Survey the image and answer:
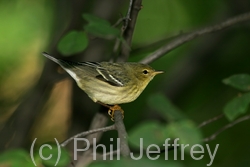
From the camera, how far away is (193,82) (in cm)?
563

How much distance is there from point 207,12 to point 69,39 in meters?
3.19

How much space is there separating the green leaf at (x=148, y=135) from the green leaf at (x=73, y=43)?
Result: 1.81 m

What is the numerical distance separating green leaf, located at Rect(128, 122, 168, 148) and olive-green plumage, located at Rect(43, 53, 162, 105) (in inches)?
107

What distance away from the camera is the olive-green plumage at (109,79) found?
177 inches

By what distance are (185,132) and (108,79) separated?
9.57 ft

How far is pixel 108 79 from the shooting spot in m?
4.59

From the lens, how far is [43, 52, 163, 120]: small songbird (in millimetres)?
4492

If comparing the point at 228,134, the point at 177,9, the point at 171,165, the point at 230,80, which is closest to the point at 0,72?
the point at 177,9

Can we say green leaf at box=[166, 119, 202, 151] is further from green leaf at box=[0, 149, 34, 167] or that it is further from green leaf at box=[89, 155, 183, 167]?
green leaf at box=[0, 149, 34, 167]

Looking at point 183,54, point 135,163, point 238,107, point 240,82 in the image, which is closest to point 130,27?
point 240,82

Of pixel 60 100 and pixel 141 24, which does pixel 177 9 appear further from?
pixel 60 100

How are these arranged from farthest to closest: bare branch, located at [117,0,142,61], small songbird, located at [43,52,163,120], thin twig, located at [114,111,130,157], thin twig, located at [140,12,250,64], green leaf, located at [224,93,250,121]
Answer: small songbird, located at [43,52,163,120] → thin twig, located at [140,12,250,64] → bare branch, located at [117,0,142,61] → green leaf, located at [224,93,250,121] → thin twig, located at [114,111,130,157]

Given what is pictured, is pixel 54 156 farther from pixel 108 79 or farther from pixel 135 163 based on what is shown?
pixel 108 79

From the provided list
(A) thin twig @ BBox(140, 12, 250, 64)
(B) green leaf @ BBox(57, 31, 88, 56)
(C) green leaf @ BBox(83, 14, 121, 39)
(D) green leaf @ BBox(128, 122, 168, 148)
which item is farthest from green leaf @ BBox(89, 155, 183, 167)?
(A) thin twig @ BBox(140, 12, 250, 64)
